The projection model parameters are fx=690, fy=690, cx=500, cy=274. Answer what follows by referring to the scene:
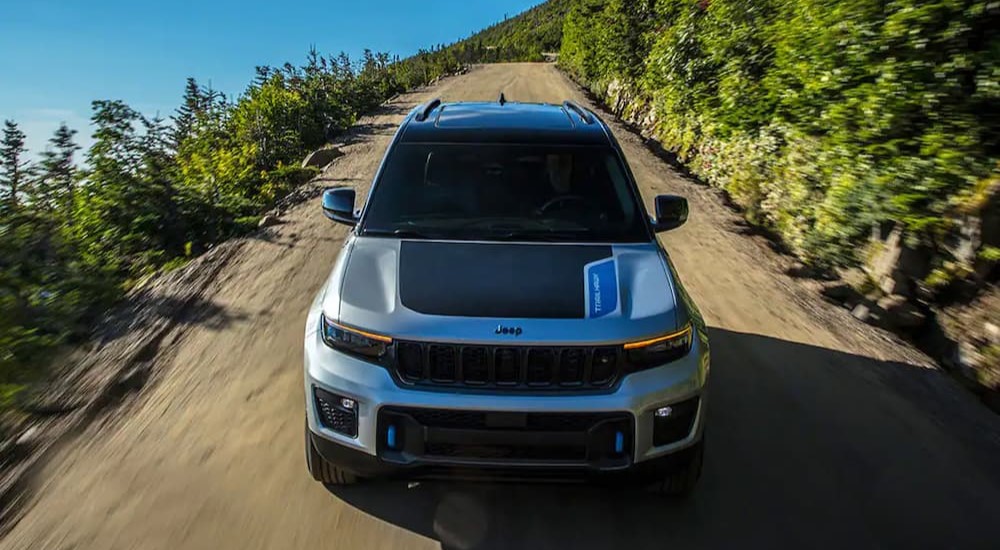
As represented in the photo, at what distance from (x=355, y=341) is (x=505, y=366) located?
68 centimetres

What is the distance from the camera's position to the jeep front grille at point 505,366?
9.70 ft

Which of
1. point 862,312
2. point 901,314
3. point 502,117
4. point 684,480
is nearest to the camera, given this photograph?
point 684,480

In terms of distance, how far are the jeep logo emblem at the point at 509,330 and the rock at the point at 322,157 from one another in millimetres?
11541

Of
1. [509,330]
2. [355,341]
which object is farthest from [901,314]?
[355,341]

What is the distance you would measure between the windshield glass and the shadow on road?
1355mm

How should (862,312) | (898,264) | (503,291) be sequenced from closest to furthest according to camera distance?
1. (503,291)
2. (898,264)
3. (862,312)

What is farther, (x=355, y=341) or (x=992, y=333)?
(x=992, y=333)

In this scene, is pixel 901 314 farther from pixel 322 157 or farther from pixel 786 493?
pixel 322 157

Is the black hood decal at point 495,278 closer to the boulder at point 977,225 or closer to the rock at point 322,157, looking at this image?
the boulder at point 977,225

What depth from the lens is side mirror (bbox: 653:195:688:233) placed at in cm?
418

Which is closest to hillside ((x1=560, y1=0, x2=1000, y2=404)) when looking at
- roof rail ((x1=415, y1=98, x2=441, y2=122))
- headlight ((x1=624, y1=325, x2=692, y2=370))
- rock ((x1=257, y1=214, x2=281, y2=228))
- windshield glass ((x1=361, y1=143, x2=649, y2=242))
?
windshield glass ((x1=361, y1=143, x2=649, y2=242))

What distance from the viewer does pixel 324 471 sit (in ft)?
11.1

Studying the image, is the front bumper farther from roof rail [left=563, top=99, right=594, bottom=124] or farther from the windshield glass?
roof rail [left=563, top=99, right=594, bottom=124]

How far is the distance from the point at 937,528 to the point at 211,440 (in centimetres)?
389
